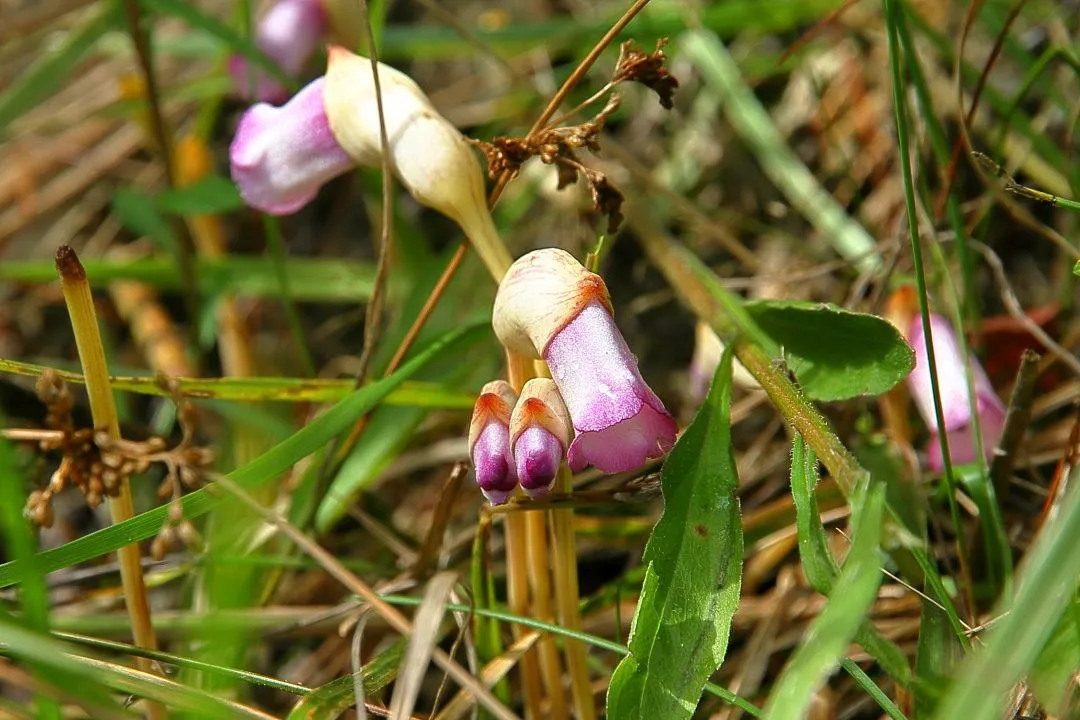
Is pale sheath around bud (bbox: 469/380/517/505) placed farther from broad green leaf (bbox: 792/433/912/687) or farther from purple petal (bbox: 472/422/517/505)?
broad green leaf (bbox: 792/433/912/687)

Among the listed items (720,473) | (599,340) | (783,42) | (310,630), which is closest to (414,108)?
Result: (599,340)

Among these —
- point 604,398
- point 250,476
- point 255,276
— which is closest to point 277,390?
point 250,476

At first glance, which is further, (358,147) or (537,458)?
(358,147)

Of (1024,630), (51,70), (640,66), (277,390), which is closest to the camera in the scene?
(1024,630)

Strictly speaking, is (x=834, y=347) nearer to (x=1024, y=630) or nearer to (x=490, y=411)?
(x=490, y=411)

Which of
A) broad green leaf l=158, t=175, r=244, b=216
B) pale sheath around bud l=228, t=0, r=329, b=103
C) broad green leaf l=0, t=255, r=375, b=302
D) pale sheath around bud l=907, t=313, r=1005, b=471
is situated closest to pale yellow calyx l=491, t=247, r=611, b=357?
pale sheath around bud l=907, t=313, r=1005, b=471

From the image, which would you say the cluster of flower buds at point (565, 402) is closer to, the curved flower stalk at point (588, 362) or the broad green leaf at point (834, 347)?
the curved flower stalk at point (588, 362)

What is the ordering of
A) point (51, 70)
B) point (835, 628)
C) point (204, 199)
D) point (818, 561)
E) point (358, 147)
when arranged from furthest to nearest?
point (51, 70), point (204, 199), point (358, 147), point (818, 561), point (835, 628)
